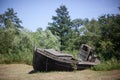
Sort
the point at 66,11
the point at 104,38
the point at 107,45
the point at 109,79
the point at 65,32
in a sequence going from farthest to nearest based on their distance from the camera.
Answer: the point at 66,11, the point at 65,32, the point at 104,38, the point at 107,45, the point at 109,79

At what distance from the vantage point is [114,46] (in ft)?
48.8

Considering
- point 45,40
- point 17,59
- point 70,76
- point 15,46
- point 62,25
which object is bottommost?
point 70,76

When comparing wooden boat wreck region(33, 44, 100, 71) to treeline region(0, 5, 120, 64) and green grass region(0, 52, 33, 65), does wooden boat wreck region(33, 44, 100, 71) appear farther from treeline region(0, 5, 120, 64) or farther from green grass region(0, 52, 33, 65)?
green grass region(0, 52, 33, 65)

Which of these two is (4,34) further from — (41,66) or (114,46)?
(114,46)

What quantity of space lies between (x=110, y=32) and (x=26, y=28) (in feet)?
45.1

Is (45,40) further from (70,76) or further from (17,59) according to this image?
(70,76)

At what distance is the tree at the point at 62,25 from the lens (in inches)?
1427

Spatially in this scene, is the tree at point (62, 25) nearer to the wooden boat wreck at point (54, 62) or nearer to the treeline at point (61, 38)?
the treeline at point (61, 38)

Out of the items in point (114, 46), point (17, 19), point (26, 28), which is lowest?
point (114, 46)

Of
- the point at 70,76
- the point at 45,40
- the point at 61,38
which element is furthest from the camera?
the point at 61,38

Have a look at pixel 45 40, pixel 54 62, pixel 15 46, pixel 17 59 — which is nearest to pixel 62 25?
pixel 45 40

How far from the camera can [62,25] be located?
125 feet

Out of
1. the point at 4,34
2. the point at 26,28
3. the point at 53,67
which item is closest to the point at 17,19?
the point at 26,28

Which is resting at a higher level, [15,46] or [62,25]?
[62,25]
